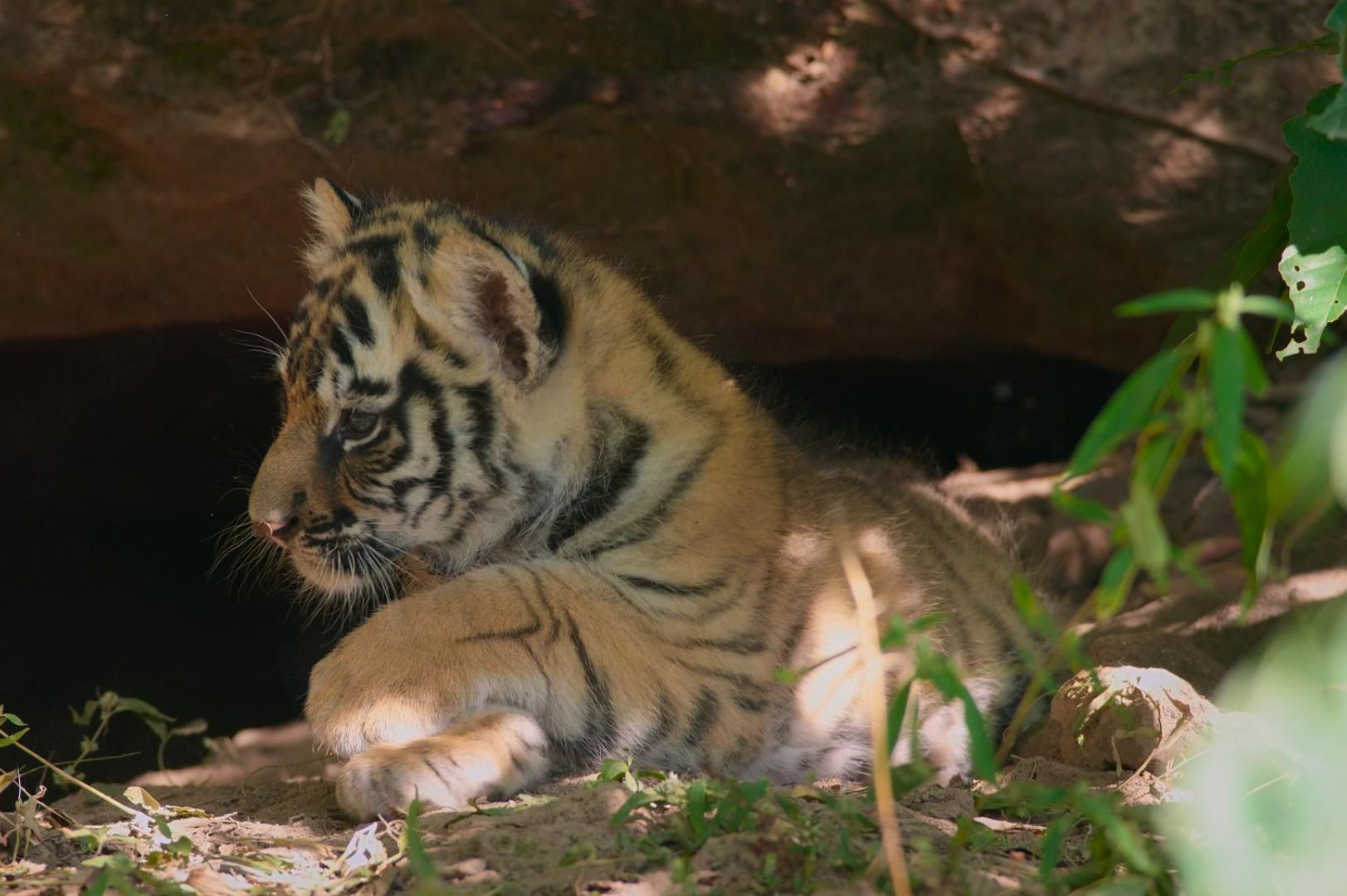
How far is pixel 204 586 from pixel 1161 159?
3.91 metres

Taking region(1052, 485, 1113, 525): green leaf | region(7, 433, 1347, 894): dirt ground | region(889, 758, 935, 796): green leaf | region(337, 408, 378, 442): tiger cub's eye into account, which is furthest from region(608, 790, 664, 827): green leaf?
region(337, 408, 378, 442): tiger cub's eye

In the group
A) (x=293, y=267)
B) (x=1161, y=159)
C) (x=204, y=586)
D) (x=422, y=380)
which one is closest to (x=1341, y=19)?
(x=422, y=380)

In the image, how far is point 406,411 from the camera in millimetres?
3059

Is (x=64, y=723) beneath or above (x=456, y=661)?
beneath

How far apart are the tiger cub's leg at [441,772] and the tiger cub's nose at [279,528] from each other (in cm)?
61

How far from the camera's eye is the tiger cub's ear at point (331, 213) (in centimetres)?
340

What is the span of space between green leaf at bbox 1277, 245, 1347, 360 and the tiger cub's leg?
5.55 ft

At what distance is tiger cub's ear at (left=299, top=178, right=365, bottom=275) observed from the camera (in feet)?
11.2

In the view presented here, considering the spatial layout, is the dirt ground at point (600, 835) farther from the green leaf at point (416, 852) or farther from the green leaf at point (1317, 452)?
the green leaf at point (1317, 452)

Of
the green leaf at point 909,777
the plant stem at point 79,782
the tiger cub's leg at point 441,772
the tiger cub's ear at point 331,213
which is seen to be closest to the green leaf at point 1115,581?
the green leaf at point 909,777

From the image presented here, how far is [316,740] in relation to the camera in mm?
2939

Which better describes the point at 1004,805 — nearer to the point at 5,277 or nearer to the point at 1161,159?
the point at 1161,159

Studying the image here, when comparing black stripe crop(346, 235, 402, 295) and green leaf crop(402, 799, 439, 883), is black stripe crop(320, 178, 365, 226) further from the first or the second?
green leaf crop(402, 799, 439, 883)

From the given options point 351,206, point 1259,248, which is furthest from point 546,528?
point 1259,248
